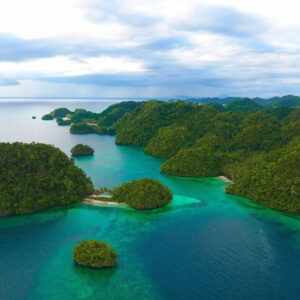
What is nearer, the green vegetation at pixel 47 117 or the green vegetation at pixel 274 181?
the green vegetation at pixel 274 181

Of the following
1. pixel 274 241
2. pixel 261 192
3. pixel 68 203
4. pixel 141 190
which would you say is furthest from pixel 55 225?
pixel 261 192

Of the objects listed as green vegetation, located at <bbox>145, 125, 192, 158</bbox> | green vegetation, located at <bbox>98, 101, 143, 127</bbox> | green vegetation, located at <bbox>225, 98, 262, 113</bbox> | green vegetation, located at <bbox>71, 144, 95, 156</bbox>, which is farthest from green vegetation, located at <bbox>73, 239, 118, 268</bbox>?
green vegetation, located at <bbox>225, 98, 262, 113</bbox>

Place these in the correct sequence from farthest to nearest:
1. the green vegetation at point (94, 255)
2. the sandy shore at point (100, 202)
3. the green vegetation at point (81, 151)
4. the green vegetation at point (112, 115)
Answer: the green vegetation at point (112, 115) < the green vegetation at point (81, 151) < the sandy shore at point (100, 202) < the green vegetation at point (94, 255)

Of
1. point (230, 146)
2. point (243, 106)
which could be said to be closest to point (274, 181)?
point (230, 146)

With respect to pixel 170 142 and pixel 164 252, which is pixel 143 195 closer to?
pixel 164 252

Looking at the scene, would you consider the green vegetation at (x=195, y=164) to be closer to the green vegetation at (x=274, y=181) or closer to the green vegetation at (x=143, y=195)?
the green vegetation at (x=274, y=181)

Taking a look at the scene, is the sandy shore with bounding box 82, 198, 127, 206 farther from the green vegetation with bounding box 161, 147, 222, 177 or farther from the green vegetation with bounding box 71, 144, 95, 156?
the green vegetation with bounding box 71, 144, 95, 156

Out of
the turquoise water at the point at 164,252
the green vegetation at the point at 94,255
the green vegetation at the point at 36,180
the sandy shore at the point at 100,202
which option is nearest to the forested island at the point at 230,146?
the turquoise water at the point at 164,252
